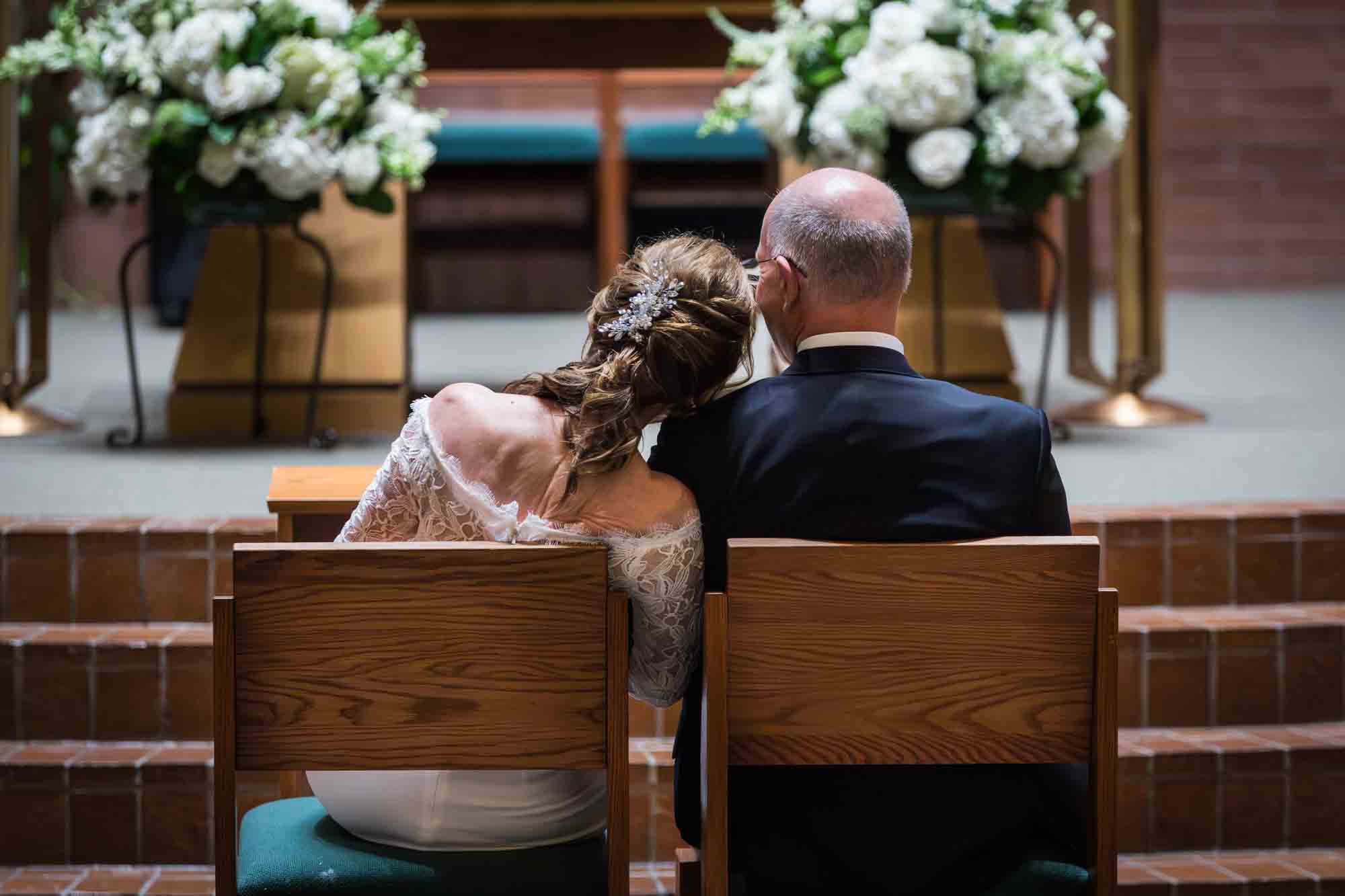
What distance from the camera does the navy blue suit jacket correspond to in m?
1.68

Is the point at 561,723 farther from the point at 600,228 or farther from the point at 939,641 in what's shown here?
the point at 600,228

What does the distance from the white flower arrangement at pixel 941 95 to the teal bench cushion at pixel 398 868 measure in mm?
2249

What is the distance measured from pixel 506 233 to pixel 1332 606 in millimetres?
5080

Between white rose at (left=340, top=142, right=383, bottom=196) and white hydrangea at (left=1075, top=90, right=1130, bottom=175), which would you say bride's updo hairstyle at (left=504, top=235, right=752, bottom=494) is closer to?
white rose at (left=340, top=142, right=383, bottom=196)

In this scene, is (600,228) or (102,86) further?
(600,228)

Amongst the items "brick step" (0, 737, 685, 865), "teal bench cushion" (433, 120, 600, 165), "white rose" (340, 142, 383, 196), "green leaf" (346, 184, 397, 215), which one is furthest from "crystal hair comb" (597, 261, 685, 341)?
"teal bench cushion" (433, 120, 600, 165)

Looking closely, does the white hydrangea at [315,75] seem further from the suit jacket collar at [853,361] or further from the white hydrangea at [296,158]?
the suit jacket collar at [853,361]

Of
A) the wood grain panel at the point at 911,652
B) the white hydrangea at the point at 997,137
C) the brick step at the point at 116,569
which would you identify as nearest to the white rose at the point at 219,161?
the brick step at the point at 116,569

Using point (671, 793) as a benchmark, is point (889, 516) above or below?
above

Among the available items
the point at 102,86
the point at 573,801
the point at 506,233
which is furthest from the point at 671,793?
the point at 506,233

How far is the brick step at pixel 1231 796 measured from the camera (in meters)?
2.62

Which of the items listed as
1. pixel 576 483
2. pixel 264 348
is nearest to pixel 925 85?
pixel 264 348

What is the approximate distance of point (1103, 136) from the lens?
3.75 metres

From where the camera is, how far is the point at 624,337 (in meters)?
1.69
